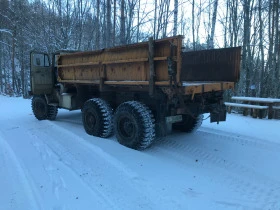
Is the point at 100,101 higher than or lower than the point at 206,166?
higher

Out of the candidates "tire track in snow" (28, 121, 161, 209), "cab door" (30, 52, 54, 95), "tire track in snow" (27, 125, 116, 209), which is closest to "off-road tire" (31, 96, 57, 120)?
"cab door" (30, 52, 54, 95)

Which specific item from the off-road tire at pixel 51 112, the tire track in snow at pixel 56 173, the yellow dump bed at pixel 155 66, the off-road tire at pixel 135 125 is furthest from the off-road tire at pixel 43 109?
the off-road tire at pixel 135 125

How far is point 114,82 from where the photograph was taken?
5.79 m

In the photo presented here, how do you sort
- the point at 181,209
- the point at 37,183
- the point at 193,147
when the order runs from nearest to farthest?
the point at 181,209
the point at 37,183
the point at 193,147

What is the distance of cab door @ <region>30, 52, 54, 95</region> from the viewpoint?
818cm

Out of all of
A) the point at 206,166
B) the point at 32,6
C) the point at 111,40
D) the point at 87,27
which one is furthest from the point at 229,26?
the point at 32,6

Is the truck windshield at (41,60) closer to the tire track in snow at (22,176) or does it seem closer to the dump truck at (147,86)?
the dump truck at (147,86)

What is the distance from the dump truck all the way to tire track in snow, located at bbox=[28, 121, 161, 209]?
28.6 inches

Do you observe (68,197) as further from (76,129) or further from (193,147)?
(76,129)

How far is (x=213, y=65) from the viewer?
245 inches

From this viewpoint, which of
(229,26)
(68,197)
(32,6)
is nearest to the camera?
(68,197)

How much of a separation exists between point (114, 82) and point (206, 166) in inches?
102

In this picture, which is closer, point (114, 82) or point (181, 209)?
point (181, 209)

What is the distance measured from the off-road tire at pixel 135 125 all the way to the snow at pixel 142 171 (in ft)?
0.61
